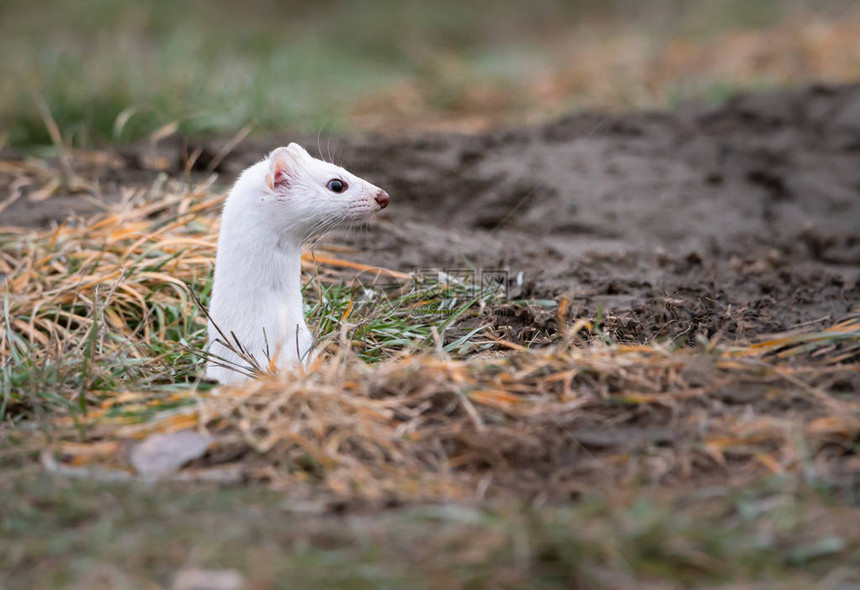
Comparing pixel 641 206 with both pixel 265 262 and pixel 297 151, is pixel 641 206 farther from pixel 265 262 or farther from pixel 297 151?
pixel 265 262

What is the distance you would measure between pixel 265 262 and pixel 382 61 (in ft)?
28.2

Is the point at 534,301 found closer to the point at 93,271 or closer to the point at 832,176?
the point at 93,271

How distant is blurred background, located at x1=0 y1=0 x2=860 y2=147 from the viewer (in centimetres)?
655

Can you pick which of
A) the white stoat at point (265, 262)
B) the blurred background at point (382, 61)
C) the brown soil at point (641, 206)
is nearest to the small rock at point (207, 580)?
the white stoat at point (265, 262)

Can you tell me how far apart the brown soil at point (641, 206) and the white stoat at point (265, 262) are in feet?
4.05

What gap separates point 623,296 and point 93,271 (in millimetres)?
2384

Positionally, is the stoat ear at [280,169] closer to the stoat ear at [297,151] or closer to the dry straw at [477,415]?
the stoat ear at [297,151]

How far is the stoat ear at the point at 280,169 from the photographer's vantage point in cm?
328

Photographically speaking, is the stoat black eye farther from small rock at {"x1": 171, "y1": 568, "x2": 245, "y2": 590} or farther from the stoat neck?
small rock at {"x1": 171, "y1": 568, "x2": 245, "y2": 590}

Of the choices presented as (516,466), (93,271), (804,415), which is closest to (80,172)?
(93,271)

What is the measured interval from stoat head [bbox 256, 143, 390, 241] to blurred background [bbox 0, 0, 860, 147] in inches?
79.8

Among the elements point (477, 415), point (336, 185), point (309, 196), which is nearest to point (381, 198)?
point (336, 185)

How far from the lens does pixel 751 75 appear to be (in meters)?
8.59

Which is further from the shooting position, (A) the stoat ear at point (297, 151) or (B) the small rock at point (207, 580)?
(A) the stoat ear at point (297, 151)
